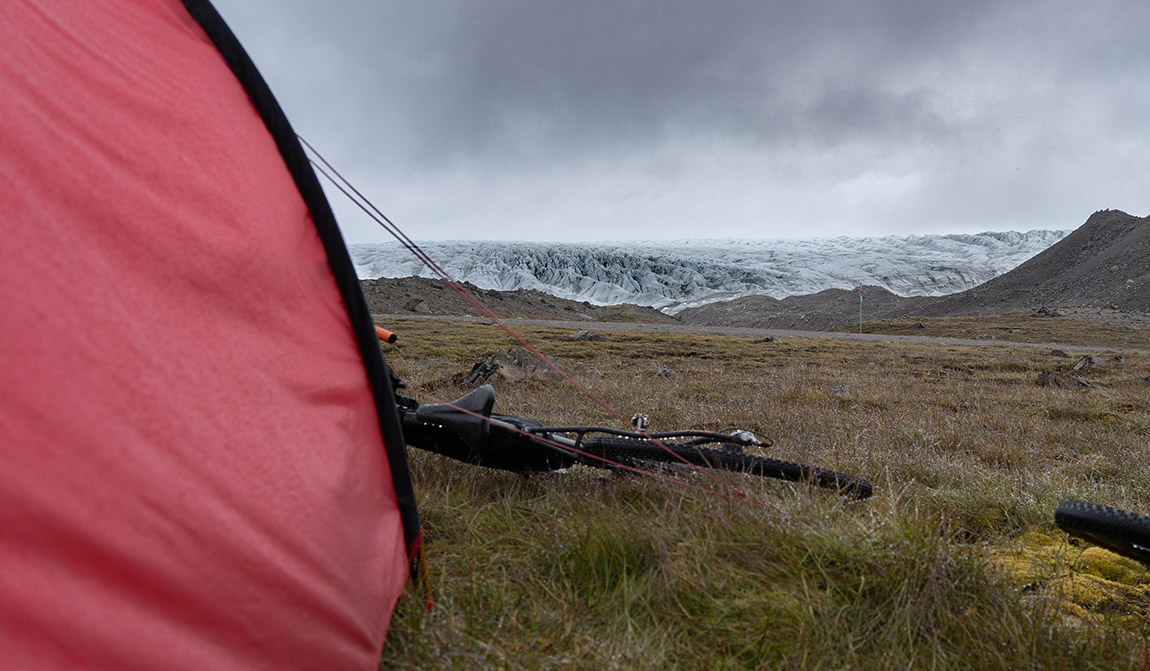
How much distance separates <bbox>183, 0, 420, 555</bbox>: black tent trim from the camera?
1.85 meters

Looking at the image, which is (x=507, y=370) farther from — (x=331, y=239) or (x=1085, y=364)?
(x=1085, y=364)

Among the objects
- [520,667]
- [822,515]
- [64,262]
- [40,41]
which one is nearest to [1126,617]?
[822,515]

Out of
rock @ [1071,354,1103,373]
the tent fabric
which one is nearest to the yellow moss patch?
the tent fabric

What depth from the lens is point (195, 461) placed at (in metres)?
1.27

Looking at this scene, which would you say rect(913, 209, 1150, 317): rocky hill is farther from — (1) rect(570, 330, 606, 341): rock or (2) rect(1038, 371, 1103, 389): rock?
(2) rect(1038, 371, 1103, 389): rock

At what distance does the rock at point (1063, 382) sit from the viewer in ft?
30.5

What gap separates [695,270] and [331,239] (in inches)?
3799

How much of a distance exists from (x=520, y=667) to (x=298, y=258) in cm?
127

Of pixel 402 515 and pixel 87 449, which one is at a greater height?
pixel 87 449

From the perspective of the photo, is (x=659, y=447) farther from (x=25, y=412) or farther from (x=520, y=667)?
(x=25, y=412)

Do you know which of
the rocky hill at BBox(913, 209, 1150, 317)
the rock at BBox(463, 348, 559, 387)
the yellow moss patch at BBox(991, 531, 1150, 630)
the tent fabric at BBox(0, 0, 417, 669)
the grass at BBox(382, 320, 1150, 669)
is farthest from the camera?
the rocky hill at BBox(913, 209, 1150, 317)

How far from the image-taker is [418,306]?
157 ft

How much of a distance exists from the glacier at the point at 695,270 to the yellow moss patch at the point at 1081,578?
73.5 m

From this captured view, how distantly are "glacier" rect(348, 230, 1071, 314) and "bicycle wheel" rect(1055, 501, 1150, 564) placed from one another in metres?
74.1
